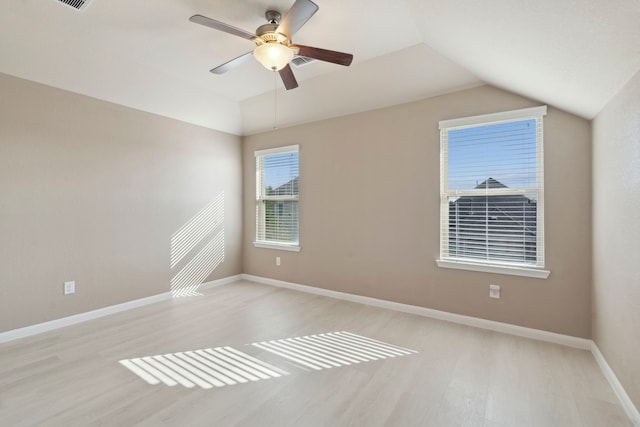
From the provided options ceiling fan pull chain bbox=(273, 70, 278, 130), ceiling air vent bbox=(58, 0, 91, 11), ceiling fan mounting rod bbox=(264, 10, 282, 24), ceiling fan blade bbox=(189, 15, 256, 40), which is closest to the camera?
ceiling fan blade bbox=(189, 15, 256, 40)

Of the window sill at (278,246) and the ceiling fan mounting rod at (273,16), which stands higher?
the ceiling fan mounting rod at (273,16)

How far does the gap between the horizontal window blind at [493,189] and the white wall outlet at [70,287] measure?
13.6 ft

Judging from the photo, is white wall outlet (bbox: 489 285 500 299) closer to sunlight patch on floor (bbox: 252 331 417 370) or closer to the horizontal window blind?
the horizontal window blind

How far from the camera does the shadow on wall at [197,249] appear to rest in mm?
4219

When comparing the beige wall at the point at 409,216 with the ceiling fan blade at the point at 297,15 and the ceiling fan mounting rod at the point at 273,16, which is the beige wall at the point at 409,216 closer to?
the ceiling fan mounting rod at the point at 273,16

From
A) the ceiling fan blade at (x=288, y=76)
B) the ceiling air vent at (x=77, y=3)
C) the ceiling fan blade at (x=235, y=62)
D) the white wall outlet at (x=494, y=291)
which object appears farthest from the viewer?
the white wall outlet at (x=494, y=291)

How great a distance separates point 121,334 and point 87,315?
745 millimetres

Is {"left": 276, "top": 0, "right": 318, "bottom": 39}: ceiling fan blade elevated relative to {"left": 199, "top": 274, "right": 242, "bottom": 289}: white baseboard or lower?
elevated

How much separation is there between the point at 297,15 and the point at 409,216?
2.41 metres

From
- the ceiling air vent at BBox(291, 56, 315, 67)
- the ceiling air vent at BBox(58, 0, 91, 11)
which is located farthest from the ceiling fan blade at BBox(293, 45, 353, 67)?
the ceiling air vent at BBox(58, 0, 91, 11)

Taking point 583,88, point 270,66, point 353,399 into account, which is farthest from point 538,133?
point 353,399

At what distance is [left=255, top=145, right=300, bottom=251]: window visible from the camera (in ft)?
15.1

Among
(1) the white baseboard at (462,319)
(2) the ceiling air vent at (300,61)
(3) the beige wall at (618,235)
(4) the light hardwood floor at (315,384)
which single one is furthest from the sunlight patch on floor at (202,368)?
(2) the ceiling air vent at (300,61)

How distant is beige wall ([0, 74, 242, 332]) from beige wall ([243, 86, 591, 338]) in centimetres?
139
